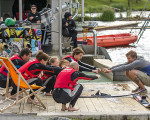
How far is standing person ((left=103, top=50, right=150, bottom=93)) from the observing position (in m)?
8.68

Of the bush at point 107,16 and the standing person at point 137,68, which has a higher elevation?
the bush at point 107,16

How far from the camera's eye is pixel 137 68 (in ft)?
29.2

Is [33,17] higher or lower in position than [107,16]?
higher

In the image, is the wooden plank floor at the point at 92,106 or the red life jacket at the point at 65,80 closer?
the red life jacket at the point at 65,80

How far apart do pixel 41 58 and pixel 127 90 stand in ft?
8.51

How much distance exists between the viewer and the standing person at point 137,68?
868 cm

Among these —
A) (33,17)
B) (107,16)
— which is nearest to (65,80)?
(33,17)

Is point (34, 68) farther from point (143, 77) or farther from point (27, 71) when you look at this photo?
point (143, 77)

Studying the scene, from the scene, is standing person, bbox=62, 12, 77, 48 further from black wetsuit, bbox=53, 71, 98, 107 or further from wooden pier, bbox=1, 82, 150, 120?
black wetsuit, bbox=53, 71, 98, 107

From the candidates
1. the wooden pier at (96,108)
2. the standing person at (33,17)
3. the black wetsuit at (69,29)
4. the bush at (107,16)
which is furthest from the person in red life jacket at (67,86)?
the bush at (107,16)

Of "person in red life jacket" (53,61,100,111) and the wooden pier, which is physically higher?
"person in red life jacket" (53,61,100,111)

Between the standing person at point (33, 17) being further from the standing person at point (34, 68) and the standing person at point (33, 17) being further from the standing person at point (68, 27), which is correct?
the standing person at point (34, 68)

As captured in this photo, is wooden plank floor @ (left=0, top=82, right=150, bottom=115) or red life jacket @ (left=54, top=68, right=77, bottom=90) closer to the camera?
red life jacket @ (left=54, top=68, right=77, bottom=90)

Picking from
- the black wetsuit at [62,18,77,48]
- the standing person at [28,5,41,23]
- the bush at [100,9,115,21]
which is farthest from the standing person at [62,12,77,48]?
the bush at [100,9,115,21]
